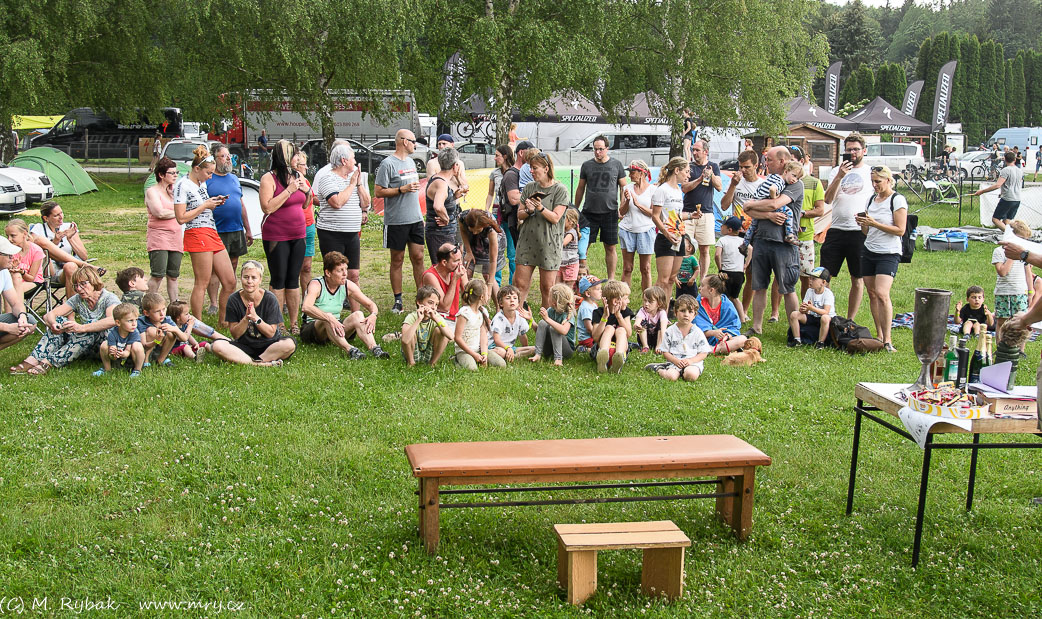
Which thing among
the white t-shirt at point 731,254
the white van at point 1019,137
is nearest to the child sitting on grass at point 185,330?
the white t-shirt at point 731,254

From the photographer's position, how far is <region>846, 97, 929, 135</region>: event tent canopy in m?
33.0

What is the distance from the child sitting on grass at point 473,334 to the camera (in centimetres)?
714

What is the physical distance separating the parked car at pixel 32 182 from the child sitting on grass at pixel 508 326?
548 inches

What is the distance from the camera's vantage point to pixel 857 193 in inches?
325

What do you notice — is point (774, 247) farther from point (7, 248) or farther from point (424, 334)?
point (7, 248)

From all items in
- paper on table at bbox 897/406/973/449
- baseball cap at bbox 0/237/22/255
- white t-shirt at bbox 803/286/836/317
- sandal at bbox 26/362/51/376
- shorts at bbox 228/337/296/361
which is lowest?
sandal at bbox 26/362/51/376

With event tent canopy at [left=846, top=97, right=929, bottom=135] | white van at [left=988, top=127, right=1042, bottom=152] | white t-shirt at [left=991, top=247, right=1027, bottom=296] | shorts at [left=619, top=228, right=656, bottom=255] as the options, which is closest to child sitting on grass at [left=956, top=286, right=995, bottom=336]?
white t-shirt at [left=991, top=247, right=1027, bottom=296]

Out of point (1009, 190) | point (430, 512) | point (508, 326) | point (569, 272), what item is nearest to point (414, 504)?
point (430, 512)

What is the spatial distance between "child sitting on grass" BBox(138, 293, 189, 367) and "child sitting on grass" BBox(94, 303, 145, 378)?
90 mm

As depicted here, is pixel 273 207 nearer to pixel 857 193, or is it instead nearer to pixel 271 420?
pixel 271 420

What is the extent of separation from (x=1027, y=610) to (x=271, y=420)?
4.33 metres

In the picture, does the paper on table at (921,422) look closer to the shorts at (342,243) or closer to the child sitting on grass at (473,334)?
the child sitting on grass at (473,334)

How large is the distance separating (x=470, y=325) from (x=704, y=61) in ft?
70.1

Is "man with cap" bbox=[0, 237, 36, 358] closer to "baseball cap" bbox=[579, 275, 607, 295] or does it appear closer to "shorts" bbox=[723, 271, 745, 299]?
"baseball cap" bbox=[579, 275, 607, 295]
